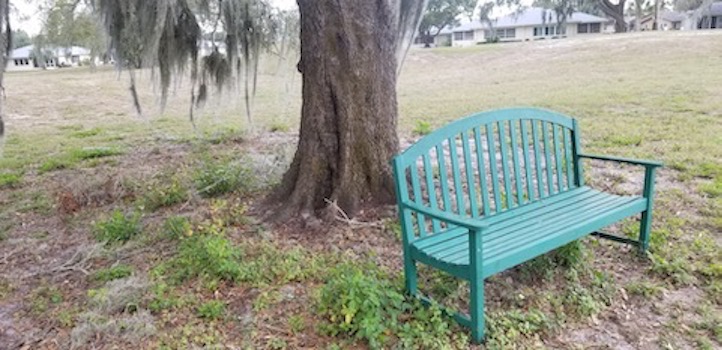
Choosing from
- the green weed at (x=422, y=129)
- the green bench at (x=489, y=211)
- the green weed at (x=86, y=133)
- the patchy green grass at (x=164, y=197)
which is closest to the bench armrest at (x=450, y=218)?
the green bench at (x=489, y=211)

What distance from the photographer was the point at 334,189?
3533 mm

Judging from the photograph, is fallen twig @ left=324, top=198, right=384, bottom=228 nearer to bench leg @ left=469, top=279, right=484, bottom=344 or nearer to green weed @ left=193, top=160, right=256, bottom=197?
green weed @ left=193, top=160, right=256, bottom=197

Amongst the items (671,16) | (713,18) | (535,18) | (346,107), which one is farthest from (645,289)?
(671,16)

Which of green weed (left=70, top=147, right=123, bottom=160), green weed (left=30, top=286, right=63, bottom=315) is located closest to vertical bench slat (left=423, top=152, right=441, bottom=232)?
green weed (left=30, top=286, right=63, bottom=315)

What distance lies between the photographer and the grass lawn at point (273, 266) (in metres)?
2.30

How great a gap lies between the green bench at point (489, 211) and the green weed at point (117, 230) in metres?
2.06

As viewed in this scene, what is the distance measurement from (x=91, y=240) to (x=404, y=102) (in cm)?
791

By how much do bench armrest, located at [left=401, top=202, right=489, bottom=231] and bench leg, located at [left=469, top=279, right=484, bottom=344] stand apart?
0.23 meters

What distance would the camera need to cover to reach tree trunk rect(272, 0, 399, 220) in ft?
11.0

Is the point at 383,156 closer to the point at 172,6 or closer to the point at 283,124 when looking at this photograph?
the point at 172,6

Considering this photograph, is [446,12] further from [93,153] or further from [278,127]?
[93,153]

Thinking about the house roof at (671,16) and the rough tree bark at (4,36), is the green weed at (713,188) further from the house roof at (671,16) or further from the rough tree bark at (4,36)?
the house roof at (671,16)

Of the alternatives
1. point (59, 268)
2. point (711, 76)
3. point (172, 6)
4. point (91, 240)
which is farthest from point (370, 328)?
point (711, 76)

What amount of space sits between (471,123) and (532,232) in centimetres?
64
